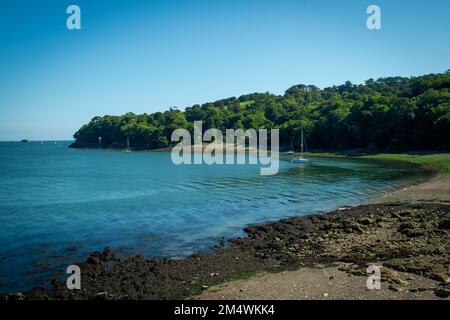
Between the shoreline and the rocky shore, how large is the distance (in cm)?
4

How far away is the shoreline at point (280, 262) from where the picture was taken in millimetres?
17094

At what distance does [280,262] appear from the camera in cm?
2098

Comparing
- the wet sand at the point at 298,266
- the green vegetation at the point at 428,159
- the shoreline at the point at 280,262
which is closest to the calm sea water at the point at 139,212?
the shoreline at the point at 280,262

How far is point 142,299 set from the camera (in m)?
16.5

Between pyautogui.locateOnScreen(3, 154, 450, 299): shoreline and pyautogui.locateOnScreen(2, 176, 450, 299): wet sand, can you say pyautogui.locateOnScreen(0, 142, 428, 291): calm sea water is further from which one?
pyautogui.locateOnScreen(2, 176, 450, 299): wet sand

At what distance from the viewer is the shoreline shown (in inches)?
673

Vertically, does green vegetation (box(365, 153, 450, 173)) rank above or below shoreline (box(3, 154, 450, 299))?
above

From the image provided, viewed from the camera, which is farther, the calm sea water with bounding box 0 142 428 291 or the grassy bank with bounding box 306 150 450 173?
the grassy bank with bounding box 306 150 450 173

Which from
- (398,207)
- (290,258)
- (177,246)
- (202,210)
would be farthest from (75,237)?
(398,207)

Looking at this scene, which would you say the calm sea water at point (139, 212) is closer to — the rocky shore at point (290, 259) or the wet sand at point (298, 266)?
the rocky shore at point (290, 259)

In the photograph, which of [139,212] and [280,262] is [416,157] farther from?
[280,262]

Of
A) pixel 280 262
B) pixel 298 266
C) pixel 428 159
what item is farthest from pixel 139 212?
pixel 428 159

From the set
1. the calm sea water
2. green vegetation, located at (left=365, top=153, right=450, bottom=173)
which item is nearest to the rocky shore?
the calm sea water
